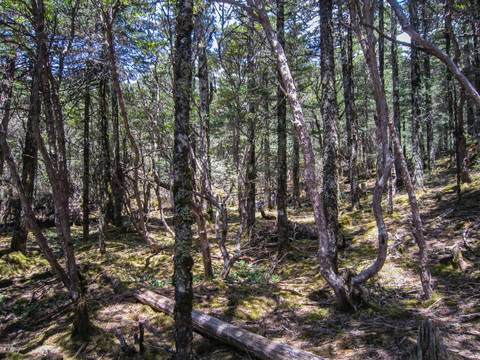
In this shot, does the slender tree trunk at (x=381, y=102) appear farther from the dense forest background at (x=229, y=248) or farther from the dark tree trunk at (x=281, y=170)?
the dark tree trunk at (x=281, y=170)

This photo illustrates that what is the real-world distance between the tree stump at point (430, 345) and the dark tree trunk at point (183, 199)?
2.92m

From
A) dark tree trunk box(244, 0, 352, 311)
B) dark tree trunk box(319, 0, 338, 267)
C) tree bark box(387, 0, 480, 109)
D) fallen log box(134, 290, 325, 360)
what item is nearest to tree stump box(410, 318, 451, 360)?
fallen log box(134, 290, 325, 360)

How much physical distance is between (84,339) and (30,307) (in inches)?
113

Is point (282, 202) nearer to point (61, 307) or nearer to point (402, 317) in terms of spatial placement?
point (402, 317)

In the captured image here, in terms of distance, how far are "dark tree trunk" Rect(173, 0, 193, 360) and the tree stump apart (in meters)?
2.92

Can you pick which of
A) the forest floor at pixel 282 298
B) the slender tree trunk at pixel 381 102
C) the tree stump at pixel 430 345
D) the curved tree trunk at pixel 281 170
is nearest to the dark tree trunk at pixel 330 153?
the slender tree trunk at pixel 381 102

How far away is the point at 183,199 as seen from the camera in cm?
427

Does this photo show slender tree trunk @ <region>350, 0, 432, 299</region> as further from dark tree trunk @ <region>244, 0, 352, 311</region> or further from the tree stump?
the tree stump

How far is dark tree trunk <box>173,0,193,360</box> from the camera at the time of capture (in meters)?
4.09

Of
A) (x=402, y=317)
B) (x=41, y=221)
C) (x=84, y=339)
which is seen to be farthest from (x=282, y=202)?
(x=41, y=221)

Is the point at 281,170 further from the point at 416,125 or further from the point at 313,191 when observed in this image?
the point at 416,125

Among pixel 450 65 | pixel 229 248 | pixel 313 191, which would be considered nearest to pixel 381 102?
pixel 450 65

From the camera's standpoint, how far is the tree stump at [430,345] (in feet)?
10.1

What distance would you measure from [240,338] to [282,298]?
2.59 metres
